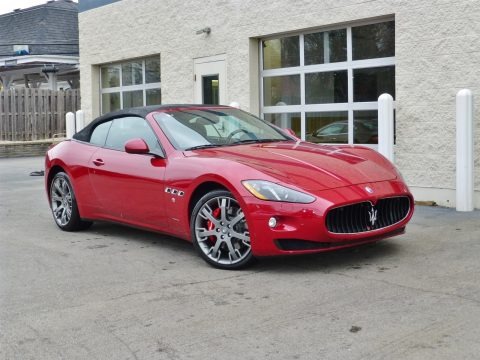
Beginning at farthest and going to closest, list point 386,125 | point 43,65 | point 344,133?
point 43,65
point 344,133
point 386,125

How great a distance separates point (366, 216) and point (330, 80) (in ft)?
18.2

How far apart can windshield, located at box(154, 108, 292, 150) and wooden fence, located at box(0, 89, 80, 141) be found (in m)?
17.0

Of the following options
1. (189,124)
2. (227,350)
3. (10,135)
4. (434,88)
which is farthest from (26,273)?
(10,135)

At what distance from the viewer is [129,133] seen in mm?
6828

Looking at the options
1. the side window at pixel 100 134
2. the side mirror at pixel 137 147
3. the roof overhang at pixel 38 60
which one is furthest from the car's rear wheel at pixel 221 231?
the roof overhang at pixel 38 60

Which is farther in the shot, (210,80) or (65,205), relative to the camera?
(210,80)

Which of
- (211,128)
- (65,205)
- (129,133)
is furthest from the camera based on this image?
(65,205)

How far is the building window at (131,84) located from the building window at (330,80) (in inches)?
139

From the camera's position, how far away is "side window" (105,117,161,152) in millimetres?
6445

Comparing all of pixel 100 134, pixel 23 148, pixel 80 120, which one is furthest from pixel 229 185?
pixel 23 148

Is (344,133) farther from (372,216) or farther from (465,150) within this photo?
(372,216)

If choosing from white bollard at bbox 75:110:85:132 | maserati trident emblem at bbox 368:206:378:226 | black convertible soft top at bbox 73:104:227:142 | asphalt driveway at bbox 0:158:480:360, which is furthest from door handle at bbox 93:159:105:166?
white bollard at bbox 75:110:85:132

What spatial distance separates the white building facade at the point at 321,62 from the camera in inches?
349

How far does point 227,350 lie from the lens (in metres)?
3.68
